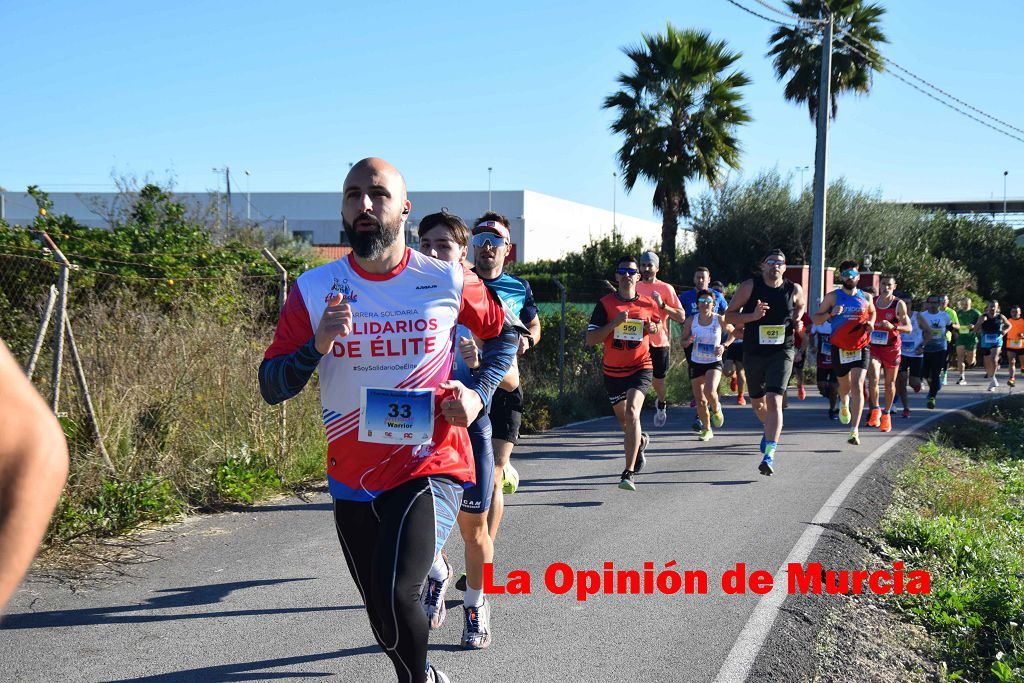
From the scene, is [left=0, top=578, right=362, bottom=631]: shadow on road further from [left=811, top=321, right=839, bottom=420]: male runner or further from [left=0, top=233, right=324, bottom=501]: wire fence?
[left=811, top=321, right=839, bottom=420]: male runner

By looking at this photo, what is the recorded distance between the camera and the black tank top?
9.01 m

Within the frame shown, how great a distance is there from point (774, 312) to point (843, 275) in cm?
248

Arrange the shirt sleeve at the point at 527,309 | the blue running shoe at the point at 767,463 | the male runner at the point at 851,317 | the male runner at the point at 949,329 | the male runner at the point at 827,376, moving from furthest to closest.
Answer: the male runner at the point at 949,329 → the male runner at the point at 827,376 → the male runner at the point at 851,317 → the blue running shoe at the point at 767,463 → the shirt sleeve at the point at 527,309

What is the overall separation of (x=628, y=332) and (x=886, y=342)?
5.89 m

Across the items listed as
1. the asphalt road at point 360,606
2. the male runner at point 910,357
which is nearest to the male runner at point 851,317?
the asphalt road at point 360,606

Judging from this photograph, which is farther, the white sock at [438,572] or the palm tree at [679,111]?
the palm tree at [679,111]

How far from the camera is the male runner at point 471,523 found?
451 cm

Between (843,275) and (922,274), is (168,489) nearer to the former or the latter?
(843,275)

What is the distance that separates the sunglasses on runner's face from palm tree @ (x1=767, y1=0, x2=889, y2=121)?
22067mm

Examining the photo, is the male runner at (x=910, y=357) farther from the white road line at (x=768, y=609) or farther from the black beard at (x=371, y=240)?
the black beard at (x=371, y=240)

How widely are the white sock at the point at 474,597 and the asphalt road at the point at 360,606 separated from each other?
0.22m

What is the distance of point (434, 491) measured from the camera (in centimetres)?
340

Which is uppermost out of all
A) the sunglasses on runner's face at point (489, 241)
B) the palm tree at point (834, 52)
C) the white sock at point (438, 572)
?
the palm tree at point (834, 52)

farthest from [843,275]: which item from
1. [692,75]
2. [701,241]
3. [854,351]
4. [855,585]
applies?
[701,241]
